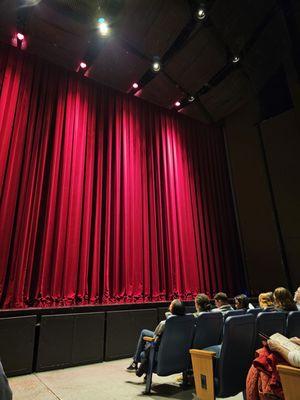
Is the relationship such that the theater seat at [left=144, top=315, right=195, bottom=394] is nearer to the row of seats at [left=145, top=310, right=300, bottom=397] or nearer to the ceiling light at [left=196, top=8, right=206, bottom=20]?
the row of seats at [left=145, top=310, right=300, bottom=397]

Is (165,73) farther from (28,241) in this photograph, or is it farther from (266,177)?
(28,241)

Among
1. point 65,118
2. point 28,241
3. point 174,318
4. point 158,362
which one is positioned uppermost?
point 65,118

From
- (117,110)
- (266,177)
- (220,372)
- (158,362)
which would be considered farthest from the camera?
(266,177)

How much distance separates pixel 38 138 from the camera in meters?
5.23

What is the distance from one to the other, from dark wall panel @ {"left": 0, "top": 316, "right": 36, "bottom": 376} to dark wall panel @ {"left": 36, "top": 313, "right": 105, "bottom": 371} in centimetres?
14

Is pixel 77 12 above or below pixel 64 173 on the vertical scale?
above

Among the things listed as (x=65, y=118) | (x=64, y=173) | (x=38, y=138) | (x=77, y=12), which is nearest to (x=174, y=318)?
(x=64, y=173)

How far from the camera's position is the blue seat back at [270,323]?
2.21 m

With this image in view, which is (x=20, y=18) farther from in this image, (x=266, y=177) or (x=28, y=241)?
(x=266, y=177)

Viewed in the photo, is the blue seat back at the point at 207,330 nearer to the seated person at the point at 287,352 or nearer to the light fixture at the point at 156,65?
the seated person at the point at 287,352

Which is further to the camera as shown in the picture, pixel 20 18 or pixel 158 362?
pixel 20 18

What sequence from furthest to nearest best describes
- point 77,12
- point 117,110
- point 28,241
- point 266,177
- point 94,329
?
point 266,177 → point 117,110 → point 77,12 → point 28,241 → point 94,329

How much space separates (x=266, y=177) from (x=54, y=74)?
569cm

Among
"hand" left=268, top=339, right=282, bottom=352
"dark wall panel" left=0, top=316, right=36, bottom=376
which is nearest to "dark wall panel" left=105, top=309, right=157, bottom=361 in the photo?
"dark wall panel" left=0, top=316, right=36, bottom=376
